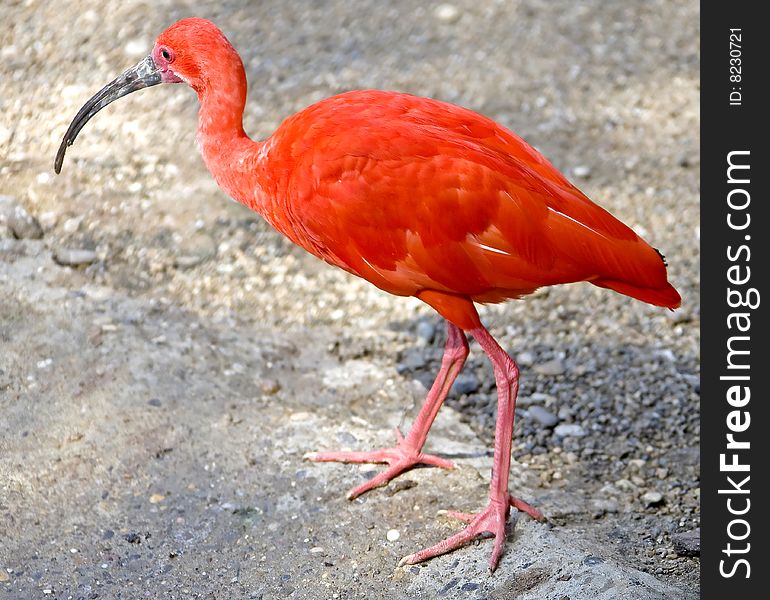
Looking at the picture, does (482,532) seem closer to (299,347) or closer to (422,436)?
(422,436)

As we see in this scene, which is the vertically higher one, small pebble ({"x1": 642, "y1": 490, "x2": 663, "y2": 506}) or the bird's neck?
the bird's neck

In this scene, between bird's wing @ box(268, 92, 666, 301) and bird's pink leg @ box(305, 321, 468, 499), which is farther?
bird's pink leg @ box(305, 321, 468, 499)

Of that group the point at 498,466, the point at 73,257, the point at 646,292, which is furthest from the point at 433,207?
the point at 73,257

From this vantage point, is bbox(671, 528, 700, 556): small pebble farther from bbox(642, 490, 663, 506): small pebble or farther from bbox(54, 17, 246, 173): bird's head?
bbox(54, 17, 246, 173): bird's head

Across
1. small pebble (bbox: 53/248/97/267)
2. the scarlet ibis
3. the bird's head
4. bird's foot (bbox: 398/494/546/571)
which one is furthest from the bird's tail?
small pebble (bbox: 53/248/97/267)

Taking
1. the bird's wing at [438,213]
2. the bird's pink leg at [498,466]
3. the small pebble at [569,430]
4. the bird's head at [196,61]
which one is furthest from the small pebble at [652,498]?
the bird's head at [196,61]

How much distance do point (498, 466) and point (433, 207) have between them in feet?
3.26

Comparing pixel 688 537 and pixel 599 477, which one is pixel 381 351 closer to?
pixel 599 477

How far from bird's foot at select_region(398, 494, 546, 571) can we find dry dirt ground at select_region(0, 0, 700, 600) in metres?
0.04

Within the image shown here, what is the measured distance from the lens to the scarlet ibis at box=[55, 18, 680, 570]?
3.56 meters

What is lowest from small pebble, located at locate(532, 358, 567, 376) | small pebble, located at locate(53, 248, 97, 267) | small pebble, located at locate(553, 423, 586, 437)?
small pebble, located at locate(553, 423, 586, 437)

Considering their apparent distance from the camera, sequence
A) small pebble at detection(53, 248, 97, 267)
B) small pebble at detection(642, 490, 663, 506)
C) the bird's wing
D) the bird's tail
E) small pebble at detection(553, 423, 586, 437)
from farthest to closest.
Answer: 1. small pebble at detection(53, 248, 97, 267)
2. small pebble at detection(553, 423, 586, 437)
3. small pebble at detection(642, 490, 663, 506)
4. the bird's tail
5. the bird's wing

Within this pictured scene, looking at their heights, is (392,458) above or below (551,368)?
above

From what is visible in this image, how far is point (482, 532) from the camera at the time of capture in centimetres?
382
